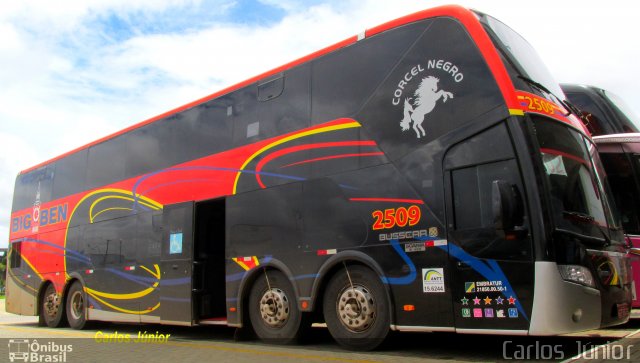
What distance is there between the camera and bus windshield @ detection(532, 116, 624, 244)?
18.0 ft

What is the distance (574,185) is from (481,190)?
43.6 inches

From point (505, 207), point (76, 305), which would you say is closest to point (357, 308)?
point (505, 207)

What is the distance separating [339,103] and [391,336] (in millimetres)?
3123

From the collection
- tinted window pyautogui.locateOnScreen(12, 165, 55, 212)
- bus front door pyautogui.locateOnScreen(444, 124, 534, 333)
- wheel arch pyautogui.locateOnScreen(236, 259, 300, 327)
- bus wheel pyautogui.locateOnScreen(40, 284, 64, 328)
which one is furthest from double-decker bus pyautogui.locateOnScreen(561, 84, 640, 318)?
tinted window pyautogui.locateOnScreen(12, 165, 55, 212)

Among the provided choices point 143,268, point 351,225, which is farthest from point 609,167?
point 143,268

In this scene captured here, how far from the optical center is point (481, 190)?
567 centimetres

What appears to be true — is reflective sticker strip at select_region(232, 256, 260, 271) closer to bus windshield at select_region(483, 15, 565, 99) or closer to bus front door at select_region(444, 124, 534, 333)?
bus front door at select_region(444, 124, 534, 333)

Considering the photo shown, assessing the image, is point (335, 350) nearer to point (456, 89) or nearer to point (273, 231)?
point (273, 231)

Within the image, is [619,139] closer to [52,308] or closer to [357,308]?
[357,308]

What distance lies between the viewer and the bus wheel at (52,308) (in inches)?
497

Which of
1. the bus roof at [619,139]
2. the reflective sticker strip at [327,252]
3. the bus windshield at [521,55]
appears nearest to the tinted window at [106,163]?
the reflective sticker strip at [327,252]

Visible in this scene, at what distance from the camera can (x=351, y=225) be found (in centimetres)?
679

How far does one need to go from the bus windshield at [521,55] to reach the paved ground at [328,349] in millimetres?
3079

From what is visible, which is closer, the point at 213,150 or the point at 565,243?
the point at 565,243
